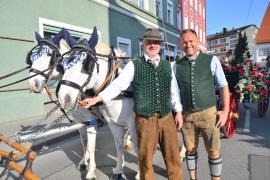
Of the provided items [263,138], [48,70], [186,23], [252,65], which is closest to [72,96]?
[48,70]

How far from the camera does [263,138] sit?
6.08 m

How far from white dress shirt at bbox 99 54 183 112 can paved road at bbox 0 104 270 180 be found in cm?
133

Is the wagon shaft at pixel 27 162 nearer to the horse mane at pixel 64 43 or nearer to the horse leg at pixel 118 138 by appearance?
the horse leg at pixel 118 138

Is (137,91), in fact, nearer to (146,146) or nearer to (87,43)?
(146,146)

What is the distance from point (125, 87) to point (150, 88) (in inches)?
12.3

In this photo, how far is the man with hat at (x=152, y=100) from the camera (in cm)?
312

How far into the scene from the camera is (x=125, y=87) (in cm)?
328

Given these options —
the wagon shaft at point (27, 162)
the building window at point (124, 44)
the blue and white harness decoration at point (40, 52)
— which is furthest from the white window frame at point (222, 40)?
the wagon shaft at point (27, 162)

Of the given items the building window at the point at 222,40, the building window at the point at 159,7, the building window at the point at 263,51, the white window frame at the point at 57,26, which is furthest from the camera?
the building window at the point at 222,40

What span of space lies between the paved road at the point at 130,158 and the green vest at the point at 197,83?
1291mm

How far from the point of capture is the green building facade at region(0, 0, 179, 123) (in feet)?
26.6

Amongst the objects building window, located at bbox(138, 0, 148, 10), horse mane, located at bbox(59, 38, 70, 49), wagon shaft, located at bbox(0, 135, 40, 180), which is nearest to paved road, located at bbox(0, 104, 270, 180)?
wagon shaft, located at bbox(0, 135, 40, 180)

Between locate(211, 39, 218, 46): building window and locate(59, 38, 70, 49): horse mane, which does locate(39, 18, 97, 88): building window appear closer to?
locate(59, 38, 70, 49): horse mane

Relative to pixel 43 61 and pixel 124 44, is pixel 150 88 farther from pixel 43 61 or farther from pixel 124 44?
pixel 124 44
